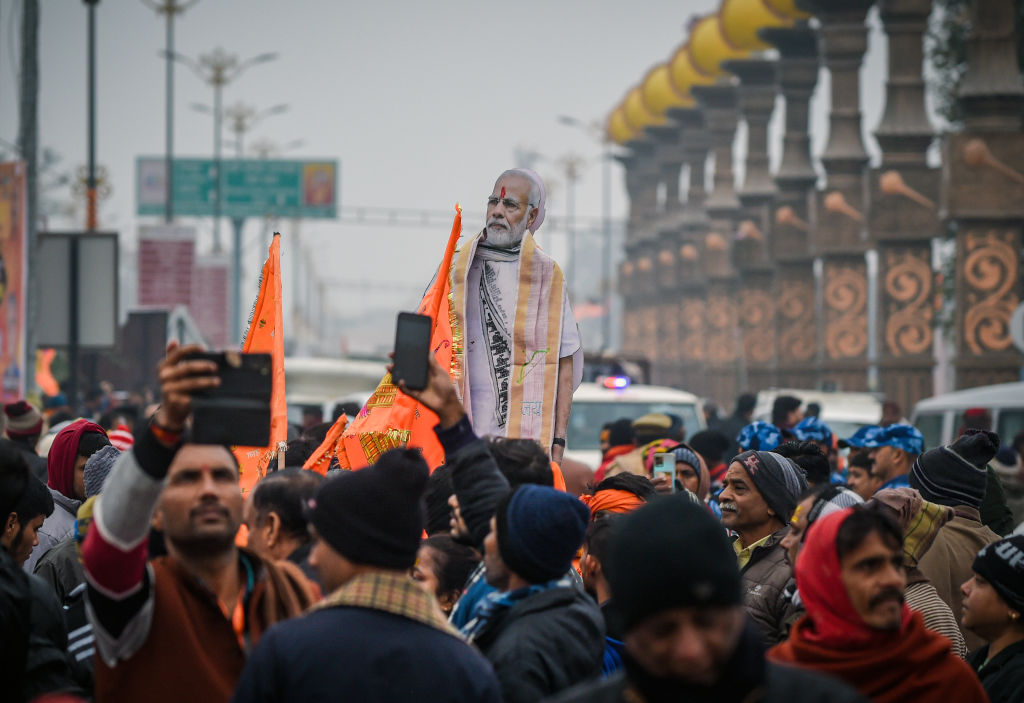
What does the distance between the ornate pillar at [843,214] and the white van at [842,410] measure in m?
13.6

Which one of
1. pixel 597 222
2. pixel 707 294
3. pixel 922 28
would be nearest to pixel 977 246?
pixel 922 28

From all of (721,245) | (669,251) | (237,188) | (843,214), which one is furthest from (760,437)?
(669,251)

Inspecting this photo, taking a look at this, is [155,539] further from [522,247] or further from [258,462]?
[522,247]

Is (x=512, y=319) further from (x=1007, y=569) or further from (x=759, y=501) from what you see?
(x=1007, y=569)

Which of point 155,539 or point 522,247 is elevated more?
point 522,247

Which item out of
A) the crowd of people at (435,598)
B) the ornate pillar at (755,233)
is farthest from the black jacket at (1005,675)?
the ornate pillar at (755,233)

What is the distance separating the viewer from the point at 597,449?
1462 cm

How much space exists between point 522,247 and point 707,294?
47902mm

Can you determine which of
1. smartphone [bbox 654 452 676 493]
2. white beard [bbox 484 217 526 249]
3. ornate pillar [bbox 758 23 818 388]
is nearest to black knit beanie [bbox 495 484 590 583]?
smartphone [bbox 654 452 676 493]

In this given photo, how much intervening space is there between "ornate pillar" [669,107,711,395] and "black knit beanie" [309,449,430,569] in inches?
2108

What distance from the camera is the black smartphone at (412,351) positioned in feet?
13.6

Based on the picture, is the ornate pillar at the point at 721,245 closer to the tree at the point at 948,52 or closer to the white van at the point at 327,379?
→ the tree at the point at 948,52

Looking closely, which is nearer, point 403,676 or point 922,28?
point 403,676

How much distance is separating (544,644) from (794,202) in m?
36.5
